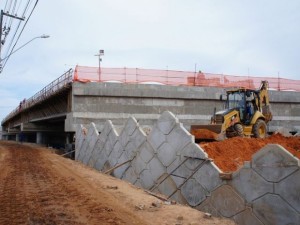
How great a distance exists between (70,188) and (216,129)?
27.9ft

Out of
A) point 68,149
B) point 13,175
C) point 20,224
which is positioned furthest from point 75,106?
point 20,224

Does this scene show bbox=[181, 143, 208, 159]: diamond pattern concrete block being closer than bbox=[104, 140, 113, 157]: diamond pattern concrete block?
Yes

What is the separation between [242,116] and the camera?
19531 millimetres

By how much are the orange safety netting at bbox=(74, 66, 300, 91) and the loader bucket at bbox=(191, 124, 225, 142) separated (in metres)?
9.08

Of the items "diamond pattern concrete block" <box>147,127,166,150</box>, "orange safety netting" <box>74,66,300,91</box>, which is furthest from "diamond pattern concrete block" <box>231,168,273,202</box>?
"orange safety netting" <box>74,66,300,91</box>

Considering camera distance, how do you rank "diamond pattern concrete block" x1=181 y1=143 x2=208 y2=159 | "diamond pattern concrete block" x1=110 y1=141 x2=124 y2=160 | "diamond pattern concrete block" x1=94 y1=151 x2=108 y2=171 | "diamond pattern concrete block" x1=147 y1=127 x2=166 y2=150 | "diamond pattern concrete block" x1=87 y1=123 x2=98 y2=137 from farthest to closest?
"diamond pattern concrete block" x1=87 y1=123 x2=98 y2=137 < "diamond pattern concrete block" x1=94 y1=151 x2=108 y2=171 < "diamond pattern concrete block" x1=110 y1=141 x2=124 y2=160 < "diamond pattern concrete block" x1=147 y1=127 x2=166 y2=150 < "diamond pattern concrete block" x1=181 y1=143 x2=208 y2=159

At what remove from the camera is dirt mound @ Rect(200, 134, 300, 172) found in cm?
1105

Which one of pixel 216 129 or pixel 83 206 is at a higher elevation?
pixel 216 129

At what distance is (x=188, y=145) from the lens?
37.0ft

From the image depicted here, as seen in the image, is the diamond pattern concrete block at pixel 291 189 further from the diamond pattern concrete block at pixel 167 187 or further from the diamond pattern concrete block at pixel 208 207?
the diamond pattern concrete block at pixel 167 187

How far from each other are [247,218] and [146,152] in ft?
19.3

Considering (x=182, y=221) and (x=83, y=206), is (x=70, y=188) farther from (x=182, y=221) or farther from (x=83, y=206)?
(x=182, y=221)

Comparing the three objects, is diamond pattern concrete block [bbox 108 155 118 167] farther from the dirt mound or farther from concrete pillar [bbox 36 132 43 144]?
concrete pillar [bbox 36 132 43 144]

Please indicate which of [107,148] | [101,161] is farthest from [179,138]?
[101,161]
